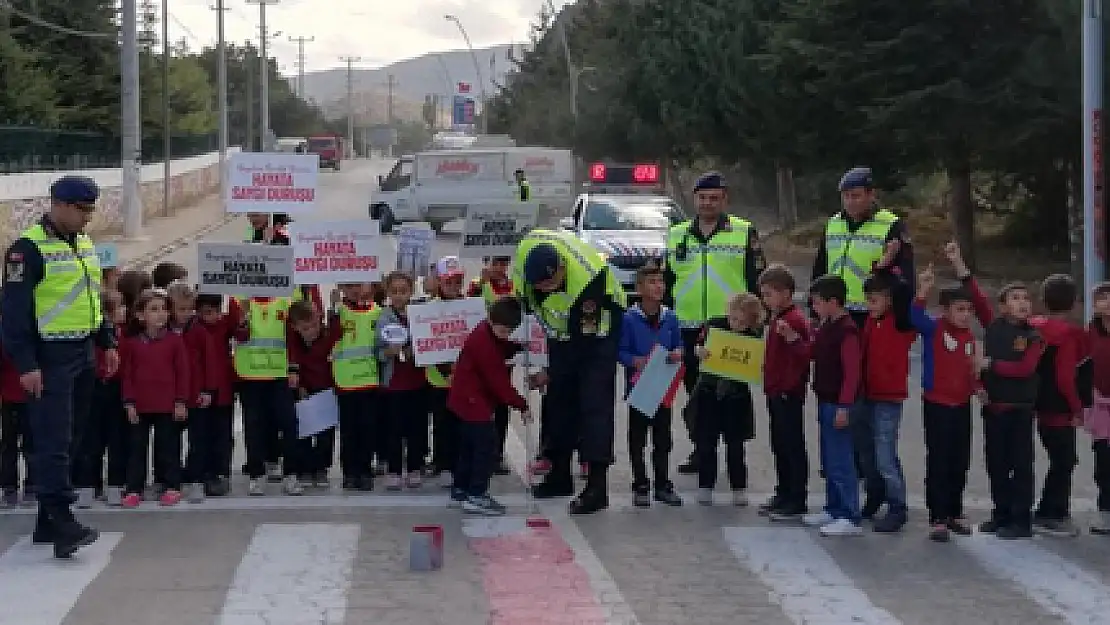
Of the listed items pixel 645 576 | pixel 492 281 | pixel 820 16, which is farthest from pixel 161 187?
pixel 645 576

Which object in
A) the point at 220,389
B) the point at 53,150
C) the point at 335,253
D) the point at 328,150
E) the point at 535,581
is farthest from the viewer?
the point at 328,150

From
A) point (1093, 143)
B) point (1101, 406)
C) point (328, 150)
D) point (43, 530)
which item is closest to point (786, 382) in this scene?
point (1101, 406)

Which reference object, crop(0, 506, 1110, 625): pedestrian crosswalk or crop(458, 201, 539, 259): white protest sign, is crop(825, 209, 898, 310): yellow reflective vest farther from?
crop(458, 201, 539, 259): white protest sign

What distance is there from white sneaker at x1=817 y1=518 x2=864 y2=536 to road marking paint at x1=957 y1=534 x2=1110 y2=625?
0.59 metres

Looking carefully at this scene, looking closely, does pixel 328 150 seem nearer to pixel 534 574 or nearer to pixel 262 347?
pixel 262 347

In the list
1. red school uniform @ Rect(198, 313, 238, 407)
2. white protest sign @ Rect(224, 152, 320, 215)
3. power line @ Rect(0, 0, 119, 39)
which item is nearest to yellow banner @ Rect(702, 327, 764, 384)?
red school uniform @ Rect(198, 313, 238, 407)

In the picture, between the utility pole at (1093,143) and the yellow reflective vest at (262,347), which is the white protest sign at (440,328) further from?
the utility pole at (1093,143)

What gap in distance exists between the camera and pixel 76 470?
9836mm

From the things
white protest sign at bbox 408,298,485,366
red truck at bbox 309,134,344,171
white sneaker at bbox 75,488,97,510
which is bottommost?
white sneaker at bbox 75,488,97,510

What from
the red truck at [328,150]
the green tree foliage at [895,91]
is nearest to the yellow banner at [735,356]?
the green tree foliage at [895,91]

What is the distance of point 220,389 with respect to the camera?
9.84 metres

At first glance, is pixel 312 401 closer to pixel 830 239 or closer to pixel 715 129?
pixel 830 239

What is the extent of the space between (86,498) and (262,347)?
1.44 m

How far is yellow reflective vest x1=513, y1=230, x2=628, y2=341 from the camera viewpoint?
372 inches
